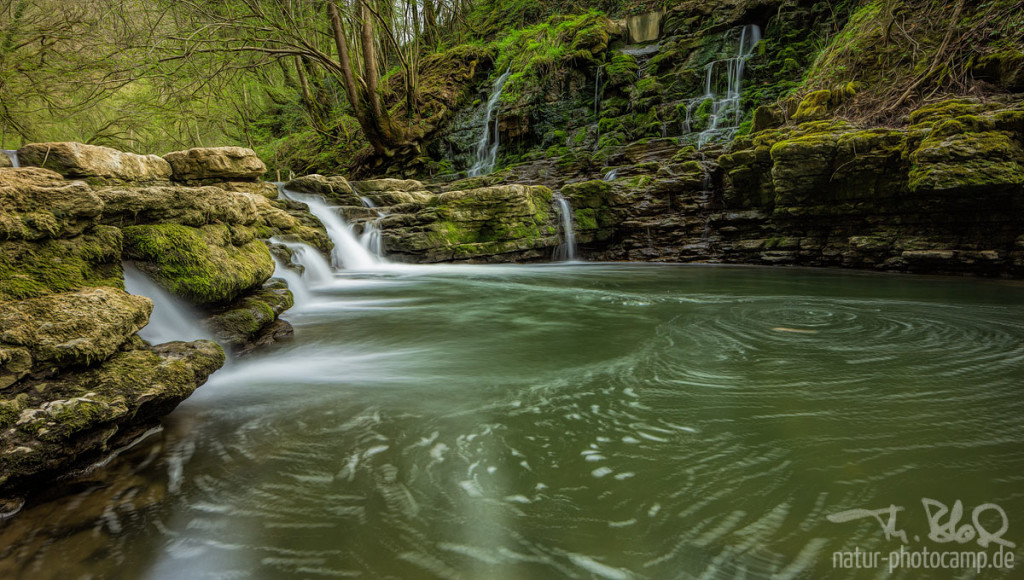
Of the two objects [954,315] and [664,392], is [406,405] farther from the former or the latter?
[954,315]

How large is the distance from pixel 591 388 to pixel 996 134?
7321mm

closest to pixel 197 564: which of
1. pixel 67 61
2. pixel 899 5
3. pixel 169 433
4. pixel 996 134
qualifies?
pixel 169 433

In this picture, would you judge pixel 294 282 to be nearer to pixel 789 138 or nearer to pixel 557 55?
pixel 789 138

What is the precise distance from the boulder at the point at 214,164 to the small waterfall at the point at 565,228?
21.9 ft

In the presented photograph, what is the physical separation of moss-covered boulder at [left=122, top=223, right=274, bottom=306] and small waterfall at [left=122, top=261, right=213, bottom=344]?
55mm

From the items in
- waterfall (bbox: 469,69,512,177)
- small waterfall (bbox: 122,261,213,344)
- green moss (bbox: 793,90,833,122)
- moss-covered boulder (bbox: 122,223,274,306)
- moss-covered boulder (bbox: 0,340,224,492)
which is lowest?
moss-covered boulder (bbox: 0,340,224,492)

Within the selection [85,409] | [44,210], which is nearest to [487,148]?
[44,210]

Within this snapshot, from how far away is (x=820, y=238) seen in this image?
28.3 feet

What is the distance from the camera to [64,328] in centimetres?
192

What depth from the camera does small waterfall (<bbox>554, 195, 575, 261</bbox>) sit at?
10977mm

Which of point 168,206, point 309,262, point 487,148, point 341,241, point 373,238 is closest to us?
point 168,206
